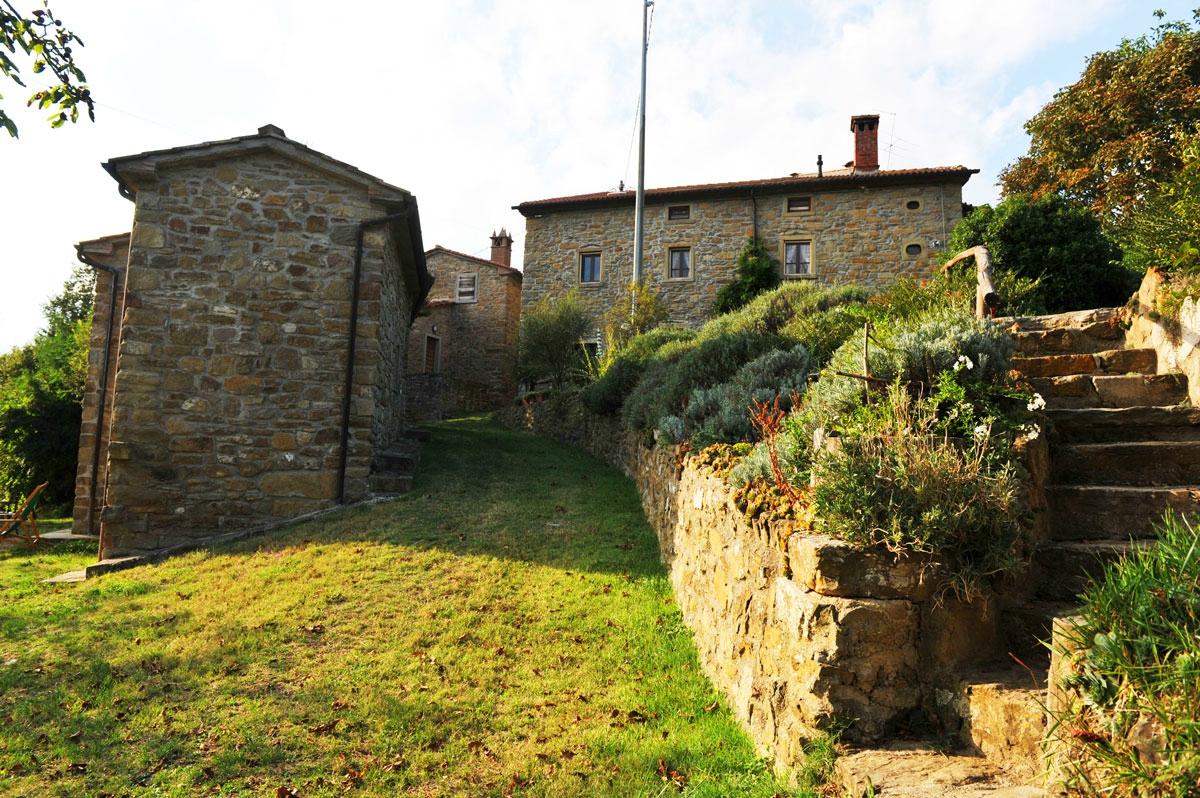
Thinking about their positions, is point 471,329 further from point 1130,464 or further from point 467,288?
point 1130,464

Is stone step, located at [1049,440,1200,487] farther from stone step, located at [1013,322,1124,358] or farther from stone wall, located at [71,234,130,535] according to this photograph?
stone wall, located at [71,234,130,535]

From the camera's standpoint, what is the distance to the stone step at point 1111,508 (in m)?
3.27

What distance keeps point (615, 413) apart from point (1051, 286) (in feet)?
23.7

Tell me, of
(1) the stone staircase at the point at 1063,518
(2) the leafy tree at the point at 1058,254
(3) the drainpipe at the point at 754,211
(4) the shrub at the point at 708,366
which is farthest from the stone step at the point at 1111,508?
(3) the drainpipe at the point at 754,211

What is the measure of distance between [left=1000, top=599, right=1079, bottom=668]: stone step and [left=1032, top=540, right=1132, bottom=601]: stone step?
88 mm

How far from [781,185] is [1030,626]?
65.8ft

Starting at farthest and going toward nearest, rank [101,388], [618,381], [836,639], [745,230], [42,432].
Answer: [745,230] < [42,432] < [618,381] < [101,388] < [836,639]

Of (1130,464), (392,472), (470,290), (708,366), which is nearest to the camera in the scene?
(1130,464)

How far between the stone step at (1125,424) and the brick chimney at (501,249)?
1030 inches

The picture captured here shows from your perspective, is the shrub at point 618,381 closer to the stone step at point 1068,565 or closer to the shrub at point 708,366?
the shrub at point 708,366

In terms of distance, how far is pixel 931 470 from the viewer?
299 cm

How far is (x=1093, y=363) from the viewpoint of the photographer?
4.80m

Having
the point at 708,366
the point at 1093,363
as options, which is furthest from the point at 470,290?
the point at 1093,363

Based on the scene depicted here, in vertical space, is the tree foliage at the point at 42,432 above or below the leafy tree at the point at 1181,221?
below
